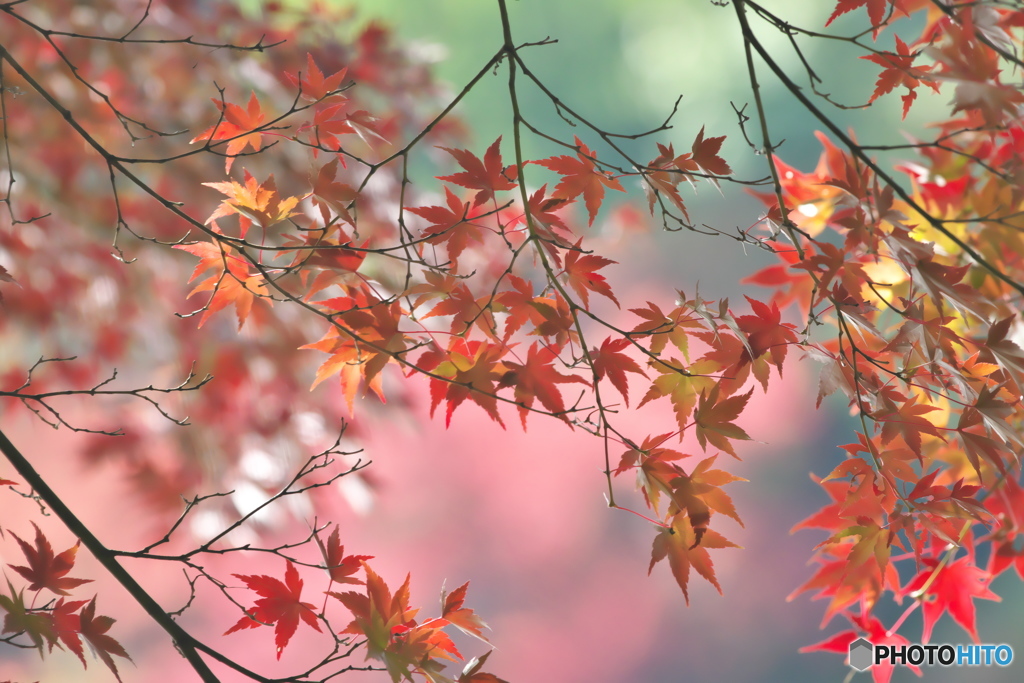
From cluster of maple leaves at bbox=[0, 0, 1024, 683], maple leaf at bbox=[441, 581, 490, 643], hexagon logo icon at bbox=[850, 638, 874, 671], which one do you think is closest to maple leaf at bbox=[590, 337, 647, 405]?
cluster of maple leaves at bbox=[0, 0, 1024, 683]

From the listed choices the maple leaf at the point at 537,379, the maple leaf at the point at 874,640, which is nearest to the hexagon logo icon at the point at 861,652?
the maple leaf at the point at 874,640

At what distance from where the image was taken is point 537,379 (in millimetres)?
621

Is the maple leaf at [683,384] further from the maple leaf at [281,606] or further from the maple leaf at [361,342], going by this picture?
the maple leaf at [281,606]

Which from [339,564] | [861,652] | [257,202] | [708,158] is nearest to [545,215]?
[708,158]

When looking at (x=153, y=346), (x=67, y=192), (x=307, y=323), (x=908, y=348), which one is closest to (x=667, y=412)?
(x=307, y=323)

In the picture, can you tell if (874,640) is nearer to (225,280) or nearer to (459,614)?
(459,614)

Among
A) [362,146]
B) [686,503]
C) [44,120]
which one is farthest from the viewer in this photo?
[362,146]

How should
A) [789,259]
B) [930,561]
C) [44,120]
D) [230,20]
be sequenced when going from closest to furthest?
[789,259]
[930,561]
[44,120]
[230,20]

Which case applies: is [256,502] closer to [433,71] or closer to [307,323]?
[307,323]

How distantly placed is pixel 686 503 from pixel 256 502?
1.86m

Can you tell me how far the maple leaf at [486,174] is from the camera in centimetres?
62

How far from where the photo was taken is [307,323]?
223 centimetres

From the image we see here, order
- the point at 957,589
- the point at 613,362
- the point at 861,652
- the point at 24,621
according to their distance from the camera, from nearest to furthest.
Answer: the point at 24,621
the point at 613,362
the point at 957,589
the point at 861,652

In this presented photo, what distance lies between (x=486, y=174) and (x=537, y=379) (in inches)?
7.3
